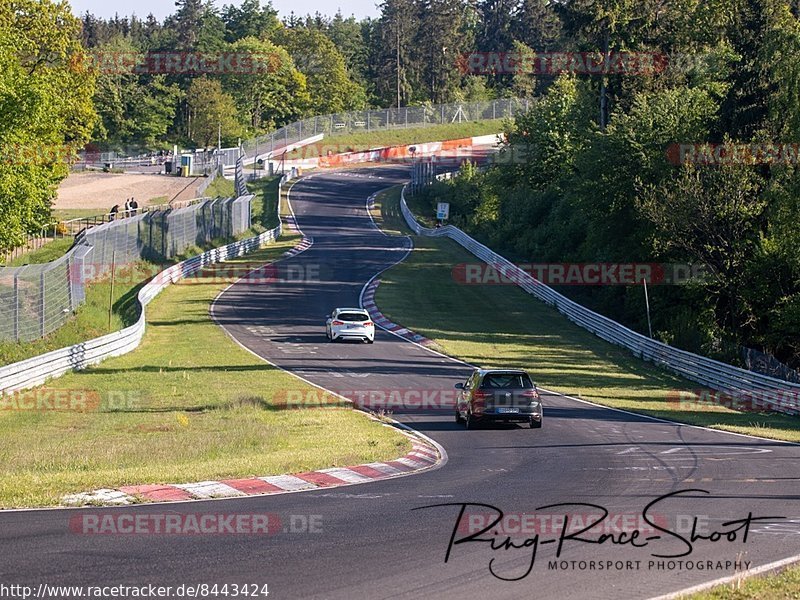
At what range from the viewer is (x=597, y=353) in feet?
133

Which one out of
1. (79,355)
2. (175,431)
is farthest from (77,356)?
(175,431)

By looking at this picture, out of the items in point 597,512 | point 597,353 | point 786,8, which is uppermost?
point 786,8

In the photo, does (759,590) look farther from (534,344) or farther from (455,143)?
(455,143)

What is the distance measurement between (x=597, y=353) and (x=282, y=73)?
11654cm

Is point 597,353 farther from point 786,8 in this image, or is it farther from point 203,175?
point 203,175

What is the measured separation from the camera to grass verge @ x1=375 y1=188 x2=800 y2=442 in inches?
1125

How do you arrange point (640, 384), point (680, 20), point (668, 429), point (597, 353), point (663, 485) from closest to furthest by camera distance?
point (663, 485), point (668, 429), point (640, 384), point (597, 353), point (680, 20)

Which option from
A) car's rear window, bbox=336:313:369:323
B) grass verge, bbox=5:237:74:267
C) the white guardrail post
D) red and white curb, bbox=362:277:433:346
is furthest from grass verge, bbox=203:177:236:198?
car's rear window, bbox=336:313:369:323

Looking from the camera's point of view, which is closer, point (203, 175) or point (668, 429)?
point (668, 429)

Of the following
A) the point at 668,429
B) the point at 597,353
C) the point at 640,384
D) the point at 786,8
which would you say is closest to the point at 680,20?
the point at 786,8

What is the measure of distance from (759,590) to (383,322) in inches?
1453

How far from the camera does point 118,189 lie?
283ft

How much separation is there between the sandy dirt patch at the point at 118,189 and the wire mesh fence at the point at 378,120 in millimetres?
23044

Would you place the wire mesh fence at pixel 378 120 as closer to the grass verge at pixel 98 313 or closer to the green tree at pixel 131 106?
the green tree at pixel 131 106
